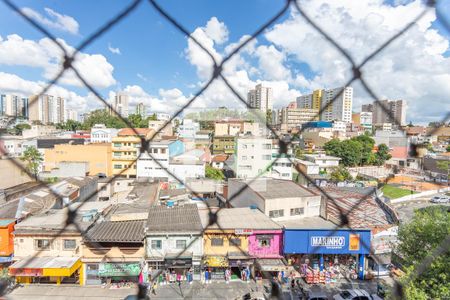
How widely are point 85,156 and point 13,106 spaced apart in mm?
11402

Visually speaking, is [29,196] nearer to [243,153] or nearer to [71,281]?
[71,281]

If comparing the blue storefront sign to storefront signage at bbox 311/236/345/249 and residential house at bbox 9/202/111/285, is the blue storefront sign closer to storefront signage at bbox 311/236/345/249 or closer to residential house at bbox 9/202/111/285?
storefront signage at bbox 311/236/345/249

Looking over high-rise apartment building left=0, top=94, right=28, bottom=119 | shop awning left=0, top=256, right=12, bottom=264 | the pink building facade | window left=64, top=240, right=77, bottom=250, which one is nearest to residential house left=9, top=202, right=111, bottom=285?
window left=64, top=240, right=77, bottom=250

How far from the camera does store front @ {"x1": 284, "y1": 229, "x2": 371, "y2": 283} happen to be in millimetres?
6320

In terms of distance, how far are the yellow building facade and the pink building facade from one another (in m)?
7.03

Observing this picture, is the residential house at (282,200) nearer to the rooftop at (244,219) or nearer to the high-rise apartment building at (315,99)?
the rooftop at (244,219)

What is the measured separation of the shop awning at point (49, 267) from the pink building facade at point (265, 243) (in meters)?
3.38

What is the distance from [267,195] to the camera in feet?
24.4

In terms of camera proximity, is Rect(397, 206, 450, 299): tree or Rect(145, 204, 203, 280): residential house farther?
Rect(145, 204, 203, 280): residential house

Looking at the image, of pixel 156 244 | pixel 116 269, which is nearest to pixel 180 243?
pixel 156 244

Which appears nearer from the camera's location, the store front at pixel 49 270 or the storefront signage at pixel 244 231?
the store front at pixel 49 270

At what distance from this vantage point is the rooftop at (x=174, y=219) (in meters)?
5.78

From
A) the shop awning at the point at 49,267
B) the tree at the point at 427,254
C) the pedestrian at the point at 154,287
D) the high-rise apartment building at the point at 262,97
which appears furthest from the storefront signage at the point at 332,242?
the high-rise apartment building at the point at 262,97

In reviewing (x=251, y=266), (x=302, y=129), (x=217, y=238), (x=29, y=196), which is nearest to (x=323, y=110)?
(x=302, y=129)
